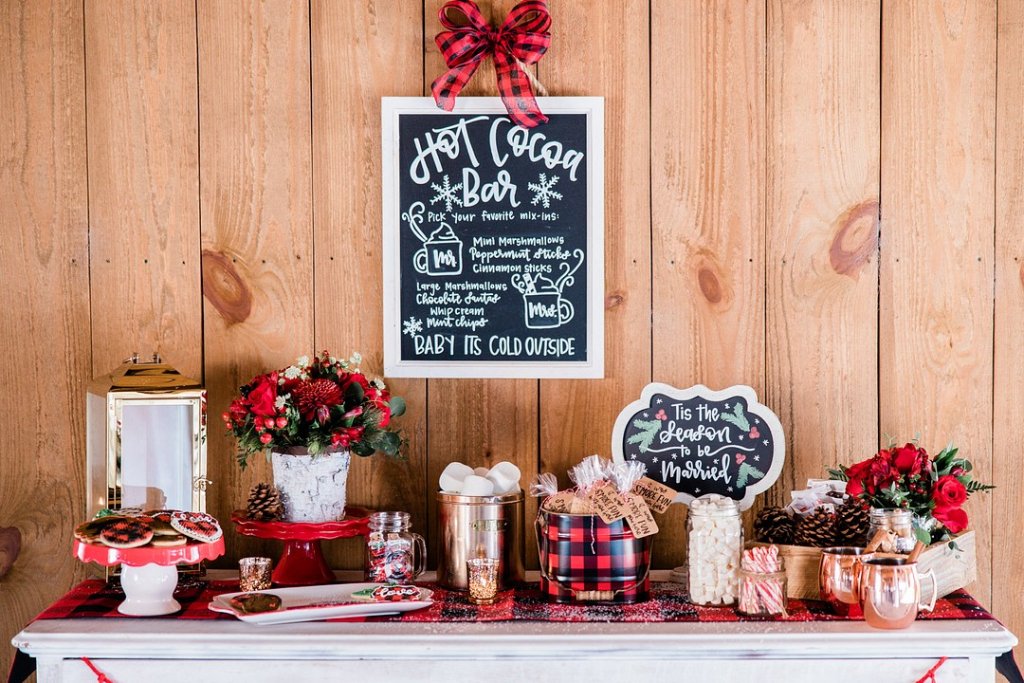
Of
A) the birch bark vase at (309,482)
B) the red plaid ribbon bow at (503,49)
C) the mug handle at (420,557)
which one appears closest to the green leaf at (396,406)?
the birch bark vase at (309,482)

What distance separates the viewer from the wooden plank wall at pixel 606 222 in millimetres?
1712

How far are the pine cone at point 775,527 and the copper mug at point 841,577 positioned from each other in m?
0.09

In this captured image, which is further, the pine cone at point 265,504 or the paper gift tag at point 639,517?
the pine cone at point 265,504

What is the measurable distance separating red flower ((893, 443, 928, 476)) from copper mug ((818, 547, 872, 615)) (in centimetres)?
17

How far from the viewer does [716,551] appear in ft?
4.77

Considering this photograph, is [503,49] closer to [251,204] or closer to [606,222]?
[606,222]

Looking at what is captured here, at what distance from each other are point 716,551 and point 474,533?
1.34ft

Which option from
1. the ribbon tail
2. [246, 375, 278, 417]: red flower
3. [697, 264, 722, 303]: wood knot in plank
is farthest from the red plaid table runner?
the ribbon tail

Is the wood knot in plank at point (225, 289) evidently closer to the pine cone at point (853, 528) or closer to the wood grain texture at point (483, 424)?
the wood grain texture at point (483, 424)

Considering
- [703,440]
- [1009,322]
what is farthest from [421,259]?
[1009,322]

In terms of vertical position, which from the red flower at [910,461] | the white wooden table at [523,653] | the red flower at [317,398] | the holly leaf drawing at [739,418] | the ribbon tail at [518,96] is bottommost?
the white wooden table at [523,653]

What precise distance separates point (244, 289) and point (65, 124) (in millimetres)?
473

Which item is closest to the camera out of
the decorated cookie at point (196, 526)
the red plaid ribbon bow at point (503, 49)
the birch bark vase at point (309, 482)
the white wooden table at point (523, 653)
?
the white wooden table at point (523, 653)

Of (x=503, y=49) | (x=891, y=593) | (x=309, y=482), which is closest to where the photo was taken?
(x=891, y=593)
